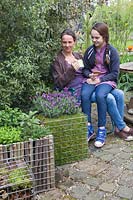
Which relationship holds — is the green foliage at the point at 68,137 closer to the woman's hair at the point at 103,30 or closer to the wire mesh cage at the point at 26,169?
the wire mesh cage at the point at 26,169

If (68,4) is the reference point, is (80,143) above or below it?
below

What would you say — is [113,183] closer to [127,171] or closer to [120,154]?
[127,171]

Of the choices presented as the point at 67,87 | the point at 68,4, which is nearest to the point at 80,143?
the point at 67,87

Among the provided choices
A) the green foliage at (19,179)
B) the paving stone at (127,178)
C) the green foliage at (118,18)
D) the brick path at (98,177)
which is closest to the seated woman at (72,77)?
the brick path at (98,177)

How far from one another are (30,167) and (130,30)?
5.16 meters

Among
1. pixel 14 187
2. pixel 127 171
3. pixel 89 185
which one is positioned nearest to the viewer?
pixel 14 187

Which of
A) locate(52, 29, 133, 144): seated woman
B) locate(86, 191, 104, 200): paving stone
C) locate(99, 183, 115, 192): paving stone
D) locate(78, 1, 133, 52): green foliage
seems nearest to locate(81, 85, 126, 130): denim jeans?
locate(52, 29, 133, 144): seated woman

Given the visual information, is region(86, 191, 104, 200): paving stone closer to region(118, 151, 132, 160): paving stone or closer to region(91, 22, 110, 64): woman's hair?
region(118, 151, 132, 160): paving stone

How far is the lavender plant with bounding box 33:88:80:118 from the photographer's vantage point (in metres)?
3.65

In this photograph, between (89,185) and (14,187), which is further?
(89,185)

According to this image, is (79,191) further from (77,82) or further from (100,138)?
(77,82)

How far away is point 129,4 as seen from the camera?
7148mm

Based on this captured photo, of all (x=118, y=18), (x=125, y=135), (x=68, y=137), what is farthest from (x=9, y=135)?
(x=118, y=18)

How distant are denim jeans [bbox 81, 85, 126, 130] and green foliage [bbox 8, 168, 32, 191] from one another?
159 centimetres
